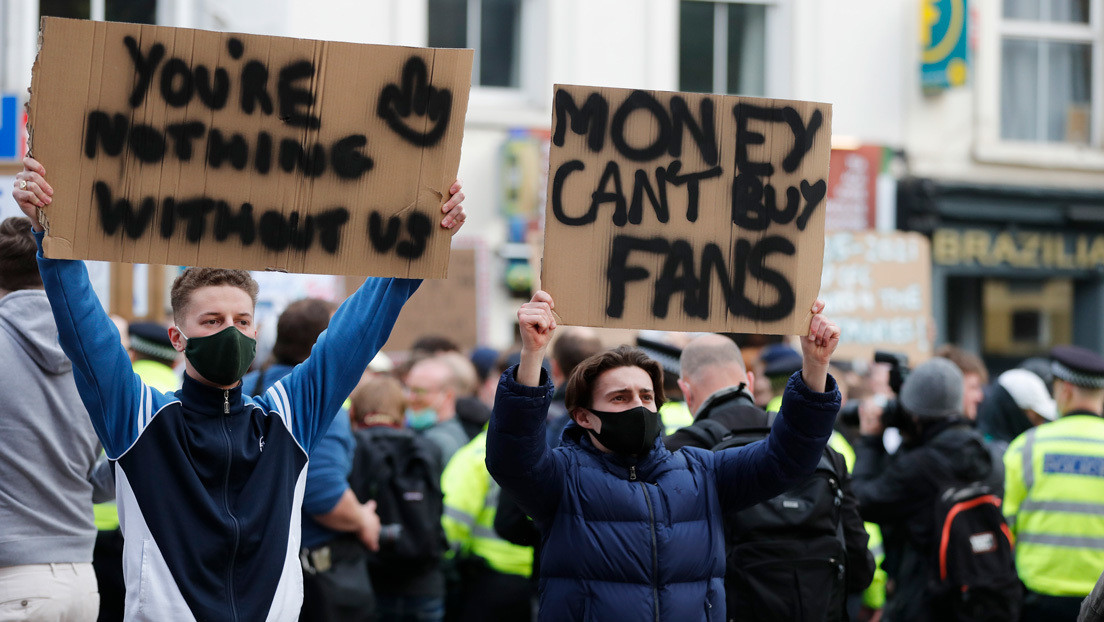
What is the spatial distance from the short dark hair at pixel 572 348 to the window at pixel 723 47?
7.35 metres

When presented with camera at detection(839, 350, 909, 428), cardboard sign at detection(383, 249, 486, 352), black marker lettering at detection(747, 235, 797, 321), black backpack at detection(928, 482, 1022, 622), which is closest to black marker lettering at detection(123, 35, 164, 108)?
black marker lettering at detection(747, 235, 797, 321)

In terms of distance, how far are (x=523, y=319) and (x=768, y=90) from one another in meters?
10.7

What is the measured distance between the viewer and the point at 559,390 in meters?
5.95

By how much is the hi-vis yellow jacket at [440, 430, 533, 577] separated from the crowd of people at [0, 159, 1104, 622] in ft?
1.05

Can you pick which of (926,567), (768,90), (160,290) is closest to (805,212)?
(926,567)

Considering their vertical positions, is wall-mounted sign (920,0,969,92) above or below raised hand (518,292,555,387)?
above

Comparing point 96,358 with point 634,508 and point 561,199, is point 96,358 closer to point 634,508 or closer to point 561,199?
point 561,199

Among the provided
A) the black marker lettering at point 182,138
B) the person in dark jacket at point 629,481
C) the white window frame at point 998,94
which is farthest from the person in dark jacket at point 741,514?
the white window frame at point 998,94

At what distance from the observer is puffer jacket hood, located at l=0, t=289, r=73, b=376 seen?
350 cm

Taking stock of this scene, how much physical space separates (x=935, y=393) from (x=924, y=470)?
0.34 meters

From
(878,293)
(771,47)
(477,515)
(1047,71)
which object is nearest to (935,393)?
(477,515)

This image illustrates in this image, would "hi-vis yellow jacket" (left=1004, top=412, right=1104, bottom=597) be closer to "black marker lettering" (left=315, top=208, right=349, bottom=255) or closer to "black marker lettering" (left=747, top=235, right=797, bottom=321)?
"black marker lettering" (left=747, top=235, right=797, bottom=321)

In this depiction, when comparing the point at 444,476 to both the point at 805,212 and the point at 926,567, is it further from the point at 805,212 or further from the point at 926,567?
the point at 805,212

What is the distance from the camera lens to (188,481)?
297cm
